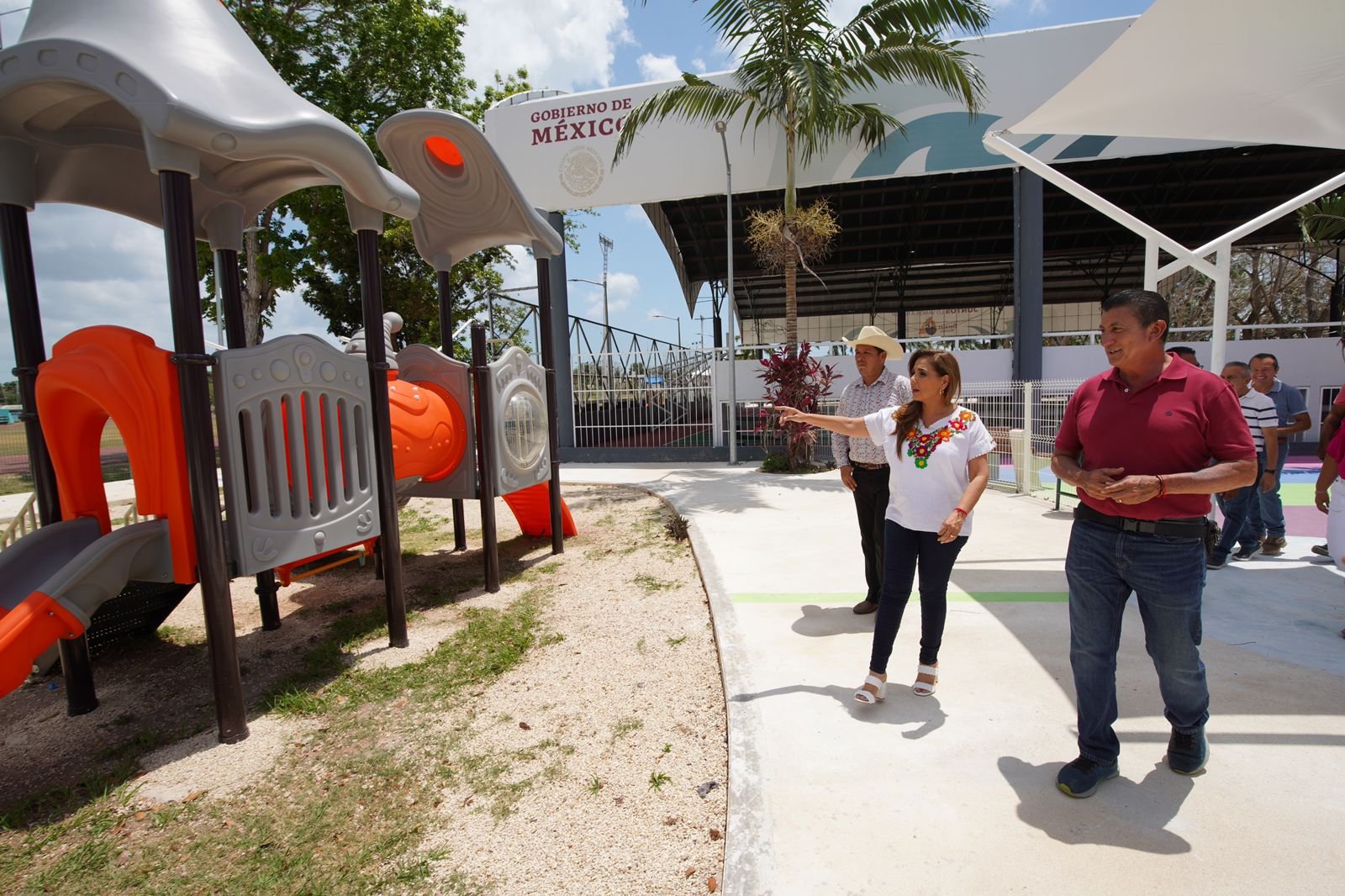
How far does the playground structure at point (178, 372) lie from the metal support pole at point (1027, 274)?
11480 mm

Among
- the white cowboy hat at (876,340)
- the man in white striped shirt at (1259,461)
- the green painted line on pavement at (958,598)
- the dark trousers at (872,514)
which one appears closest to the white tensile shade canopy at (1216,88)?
the man in white striped shirt at (1259,461)

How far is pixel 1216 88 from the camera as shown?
473cm

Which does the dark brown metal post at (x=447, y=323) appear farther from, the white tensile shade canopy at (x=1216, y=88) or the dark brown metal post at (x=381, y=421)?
the white tensile shade canopy at (x=1216, y=88)

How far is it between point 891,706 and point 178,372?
Result: 3.73 metres

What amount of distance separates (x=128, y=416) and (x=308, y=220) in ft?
45.2

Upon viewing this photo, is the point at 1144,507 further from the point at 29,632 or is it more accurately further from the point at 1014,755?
the point at 29,632

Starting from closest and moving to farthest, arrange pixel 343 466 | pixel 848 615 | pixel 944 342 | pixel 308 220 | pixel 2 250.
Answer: pixel 2 250 < pixel 343 466 < pixel 848 615 < pixel 944 342 < pixel 308 220

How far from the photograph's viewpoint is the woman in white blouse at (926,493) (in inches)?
118

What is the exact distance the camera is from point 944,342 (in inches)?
488

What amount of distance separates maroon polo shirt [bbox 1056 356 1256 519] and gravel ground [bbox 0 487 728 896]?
75.9 inches

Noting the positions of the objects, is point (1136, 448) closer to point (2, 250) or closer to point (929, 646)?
point (929, 646)


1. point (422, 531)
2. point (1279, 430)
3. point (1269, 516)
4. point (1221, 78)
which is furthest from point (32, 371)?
point (1269, 516)

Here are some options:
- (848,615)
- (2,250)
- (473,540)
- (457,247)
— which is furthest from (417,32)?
(848,615)

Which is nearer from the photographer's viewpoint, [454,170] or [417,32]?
[454,170]
